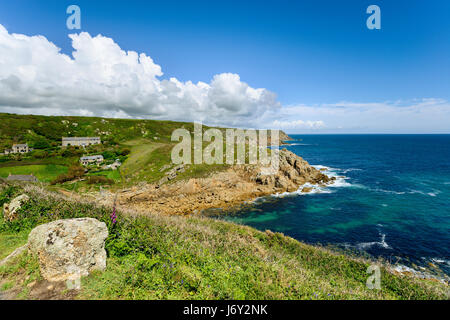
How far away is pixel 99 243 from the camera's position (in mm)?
6582

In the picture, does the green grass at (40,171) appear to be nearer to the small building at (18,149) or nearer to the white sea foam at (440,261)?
the small building at (18,149)

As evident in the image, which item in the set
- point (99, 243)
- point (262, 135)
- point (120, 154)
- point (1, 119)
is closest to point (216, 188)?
point (99, 243)

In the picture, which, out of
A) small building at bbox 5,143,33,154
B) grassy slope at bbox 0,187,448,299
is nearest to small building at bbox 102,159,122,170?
small building at bbox 5,143,33,154

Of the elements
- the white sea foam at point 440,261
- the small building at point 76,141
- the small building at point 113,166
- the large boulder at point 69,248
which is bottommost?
the white sea foam at point 440,261

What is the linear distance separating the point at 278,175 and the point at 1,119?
142960 millimetres

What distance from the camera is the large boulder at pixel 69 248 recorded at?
5797 millimetres

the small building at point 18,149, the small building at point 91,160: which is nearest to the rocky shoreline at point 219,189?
the small building at point 91,160

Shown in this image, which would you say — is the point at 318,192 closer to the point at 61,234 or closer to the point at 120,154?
the point at 61,234

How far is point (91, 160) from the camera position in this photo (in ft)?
183

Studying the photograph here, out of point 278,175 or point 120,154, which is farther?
point 120,154

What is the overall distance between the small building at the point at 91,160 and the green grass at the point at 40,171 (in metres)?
6.62

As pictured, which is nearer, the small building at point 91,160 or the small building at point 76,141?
the small building at point 91,160

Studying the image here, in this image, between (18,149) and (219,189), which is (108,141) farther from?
(219,189)
